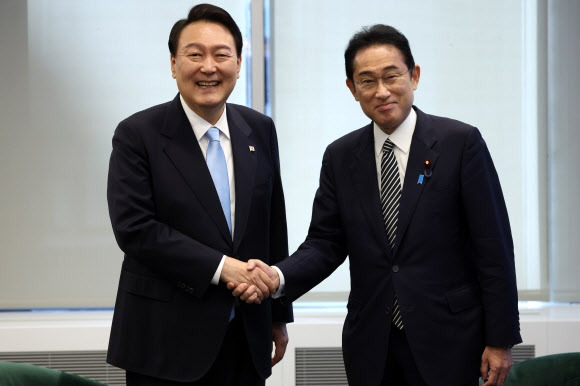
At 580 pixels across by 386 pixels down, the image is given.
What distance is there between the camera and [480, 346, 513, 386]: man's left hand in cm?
230

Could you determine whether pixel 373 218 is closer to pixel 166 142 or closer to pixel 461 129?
pixel 461 129

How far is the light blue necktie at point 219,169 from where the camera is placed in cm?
243

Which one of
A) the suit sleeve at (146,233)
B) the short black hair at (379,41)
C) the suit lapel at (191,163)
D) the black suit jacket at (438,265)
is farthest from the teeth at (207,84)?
the black suit jacket at (438,265)

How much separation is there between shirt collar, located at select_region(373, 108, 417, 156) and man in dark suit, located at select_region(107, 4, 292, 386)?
0.35 meters

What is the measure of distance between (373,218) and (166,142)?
2.09 ft

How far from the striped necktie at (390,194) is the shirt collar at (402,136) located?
0.06ft

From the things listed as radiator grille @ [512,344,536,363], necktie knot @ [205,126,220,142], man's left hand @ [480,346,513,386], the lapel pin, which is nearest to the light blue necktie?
necktie knot @ [205,126,220,142]

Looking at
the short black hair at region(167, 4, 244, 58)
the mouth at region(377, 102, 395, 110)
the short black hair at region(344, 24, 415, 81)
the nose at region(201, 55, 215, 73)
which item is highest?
the short black hair at region(167, 4, 244, 58)

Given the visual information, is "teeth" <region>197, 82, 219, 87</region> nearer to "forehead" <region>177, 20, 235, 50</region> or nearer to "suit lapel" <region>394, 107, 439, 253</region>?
"forehead" <region>177, 20, 235, 50</region>

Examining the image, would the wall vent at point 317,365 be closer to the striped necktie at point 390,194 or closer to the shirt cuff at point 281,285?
the shirt cuff at point 281,285

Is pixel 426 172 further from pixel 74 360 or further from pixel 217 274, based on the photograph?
pixel 74 360

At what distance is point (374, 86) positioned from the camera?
243 cm

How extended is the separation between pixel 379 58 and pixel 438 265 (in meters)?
0.62

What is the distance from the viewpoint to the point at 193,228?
2393mm
